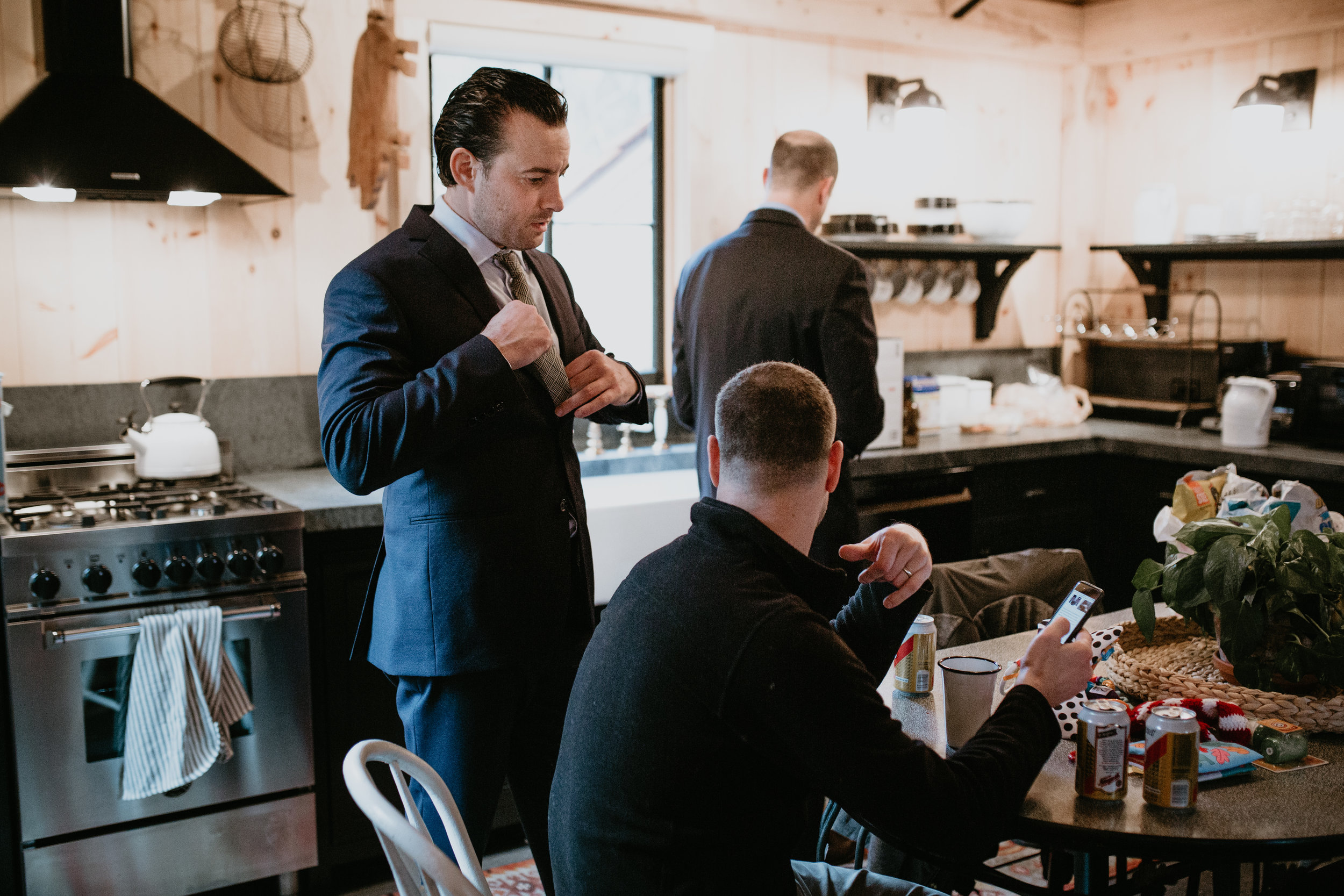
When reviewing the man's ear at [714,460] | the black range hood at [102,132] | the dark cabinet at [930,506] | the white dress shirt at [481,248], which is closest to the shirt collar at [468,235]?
the white dress shirt at [481,248]

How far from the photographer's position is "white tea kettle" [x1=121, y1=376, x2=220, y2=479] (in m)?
2.90

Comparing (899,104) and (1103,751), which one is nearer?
(1103,751)

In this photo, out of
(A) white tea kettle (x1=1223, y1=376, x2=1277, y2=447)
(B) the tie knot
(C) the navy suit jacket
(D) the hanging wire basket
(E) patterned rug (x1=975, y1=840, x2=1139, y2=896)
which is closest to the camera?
(C) the navy suit jacket

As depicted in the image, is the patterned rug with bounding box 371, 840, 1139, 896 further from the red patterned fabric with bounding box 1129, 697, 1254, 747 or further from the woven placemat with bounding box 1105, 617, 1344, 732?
the red patterned fabric with bounding box 1129, 697, 1254, 747

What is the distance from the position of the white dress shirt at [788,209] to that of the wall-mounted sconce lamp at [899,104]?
1.47m

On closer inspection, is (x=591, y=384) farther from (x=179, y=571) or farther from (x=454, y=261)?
(x=179, y=571)

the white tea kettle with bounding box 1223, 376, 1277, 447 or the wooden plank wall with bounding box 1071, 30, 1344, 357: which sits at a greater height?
the wooden plank wall with bounding box 1071, 30, 1344, 357

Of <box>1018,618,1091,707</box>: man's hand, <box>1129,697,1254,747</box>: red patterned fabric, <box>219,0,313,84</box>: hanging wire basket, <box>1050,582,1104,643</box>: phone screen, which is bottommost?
<box>1129,697,1254,747</box>: red patterned fabric

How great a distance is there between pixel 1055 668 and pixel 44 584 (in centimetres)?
203

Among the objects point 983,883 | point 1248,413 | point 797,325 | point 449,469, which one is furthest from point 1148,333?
point 449,469

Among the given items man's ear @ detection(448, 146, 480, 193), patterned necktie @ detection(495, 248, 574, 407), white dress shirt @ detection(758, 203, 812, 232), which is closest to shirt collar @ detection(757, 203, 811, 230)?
white dress shirt @ detection(758, 203, 812, 232)

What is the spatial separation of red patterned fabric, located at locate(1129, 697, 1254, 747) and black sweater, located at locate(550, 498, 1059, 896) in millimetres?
408

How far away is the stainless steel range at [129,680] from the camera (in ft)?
7.91

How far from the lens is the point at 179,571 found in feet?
8.18
